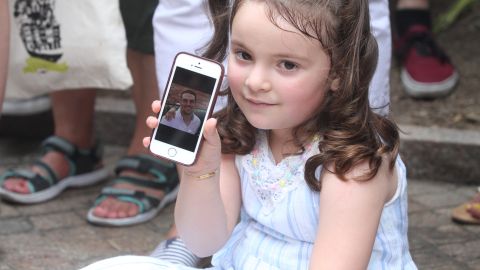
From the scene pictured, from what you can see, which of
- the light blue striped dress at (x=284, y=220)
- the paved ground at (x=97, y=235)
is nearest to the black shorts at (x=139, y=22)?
the paved ground at (x=97, y=235)

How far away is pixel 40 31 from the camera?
3189 millimetres

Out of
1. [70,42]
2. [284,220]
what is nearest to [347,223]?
[284,220]

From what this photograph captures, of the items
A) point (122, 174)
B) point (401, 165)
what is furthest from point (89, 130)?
point (401, 165)

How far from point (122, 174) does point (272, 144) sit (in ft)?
4.67

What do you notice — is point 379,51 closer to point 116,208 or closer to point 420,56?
point 116,208

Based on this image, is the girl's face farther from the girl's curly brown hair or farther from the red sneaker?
the red sneaker

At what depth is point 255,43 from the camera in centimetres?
206

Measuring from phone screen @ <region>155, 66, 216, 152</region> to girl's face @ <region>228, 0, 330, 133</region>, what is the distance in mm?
98

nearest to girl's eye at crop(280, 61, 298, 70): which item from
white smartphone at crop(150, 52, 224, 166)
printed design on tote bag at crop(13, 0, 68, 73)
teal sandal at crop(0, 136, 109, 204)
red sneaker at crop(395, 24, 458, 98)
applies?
white smartphone at crop(150, 52, 224, 166)

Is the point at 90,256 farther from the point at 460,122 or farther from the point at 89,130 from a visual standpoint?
the point at 460,122

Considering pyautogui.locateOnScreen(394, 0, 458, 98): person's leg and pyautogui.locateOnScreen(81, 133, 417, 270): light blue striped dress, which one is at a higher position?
pyautogui.locateOnScreen(81, 133, 417, 270): light blue striped dress

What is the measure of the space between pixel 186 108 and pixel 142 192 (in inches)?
60.8

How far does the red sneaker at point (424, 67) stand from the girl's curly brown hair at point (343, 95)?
2.23 meters

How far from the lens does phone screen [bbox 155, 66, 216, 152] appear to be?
79.5 inches
